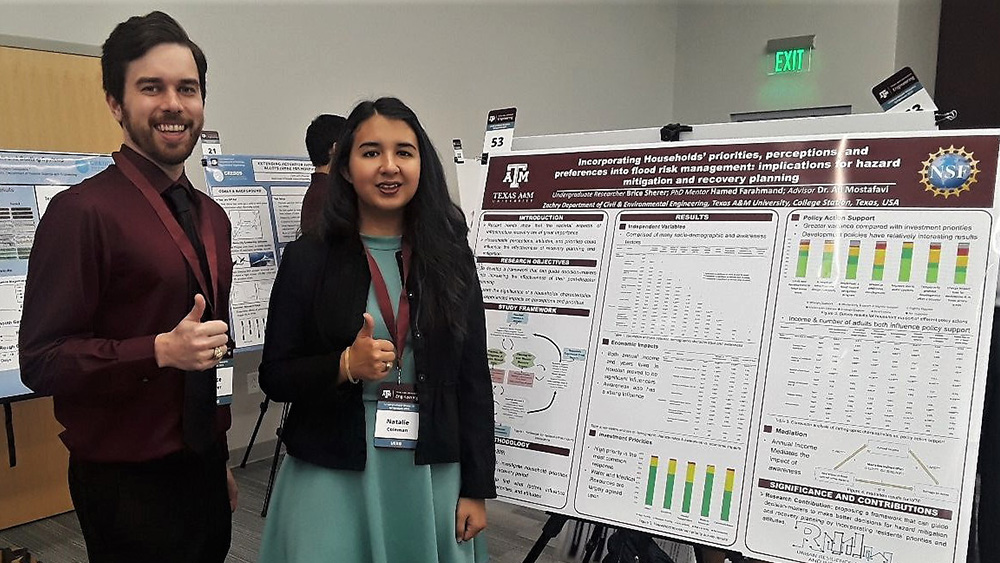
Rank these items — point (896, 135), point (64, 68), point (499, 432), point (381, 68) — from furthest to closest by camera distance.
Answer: point (381, 68)
point (64, 68)
point (499, 432)
point (896, 135)

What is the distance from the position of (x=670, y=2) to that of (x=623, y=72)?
3.05ft

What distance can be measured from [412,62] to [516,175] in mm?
3019

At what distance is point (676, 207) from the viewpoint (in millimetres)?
1635

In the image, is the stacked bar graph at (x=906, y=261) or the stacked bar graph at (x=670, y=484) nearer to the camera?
the stacked bar graph at (x=906, y=261)

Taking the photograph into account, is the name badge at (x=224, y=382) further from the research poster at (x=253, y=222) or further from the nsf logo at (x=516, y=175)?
the research poster at (x=253, y=222)

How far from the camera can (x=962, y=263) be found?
1.33 meters

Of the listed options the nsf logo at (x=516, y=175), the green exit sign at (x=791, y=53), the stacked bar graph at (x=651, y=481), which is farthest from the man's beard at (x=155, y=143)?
the green exit sign at (x=791, y=53)

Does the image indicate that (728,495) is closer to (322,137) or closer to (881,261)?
(881,261)

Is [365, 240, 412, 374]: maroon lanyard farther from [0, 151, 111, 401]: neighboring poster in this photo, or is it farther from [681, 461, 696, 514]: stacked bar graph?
[0, 151, 111, 401]: neighboring poster

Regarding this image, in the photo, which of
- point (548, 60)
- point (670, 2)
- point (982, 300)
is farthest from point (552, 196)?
point (670, 2)

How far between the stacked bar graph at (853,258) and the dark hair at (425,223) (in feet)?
2.47

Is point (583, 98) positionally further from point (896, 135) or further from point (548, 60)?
point (896, 135)

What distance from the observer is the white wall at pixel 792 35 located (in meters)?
5.44

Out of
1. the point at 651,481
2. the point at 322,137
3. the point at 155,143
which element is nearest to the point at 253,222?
the point at 322,137
